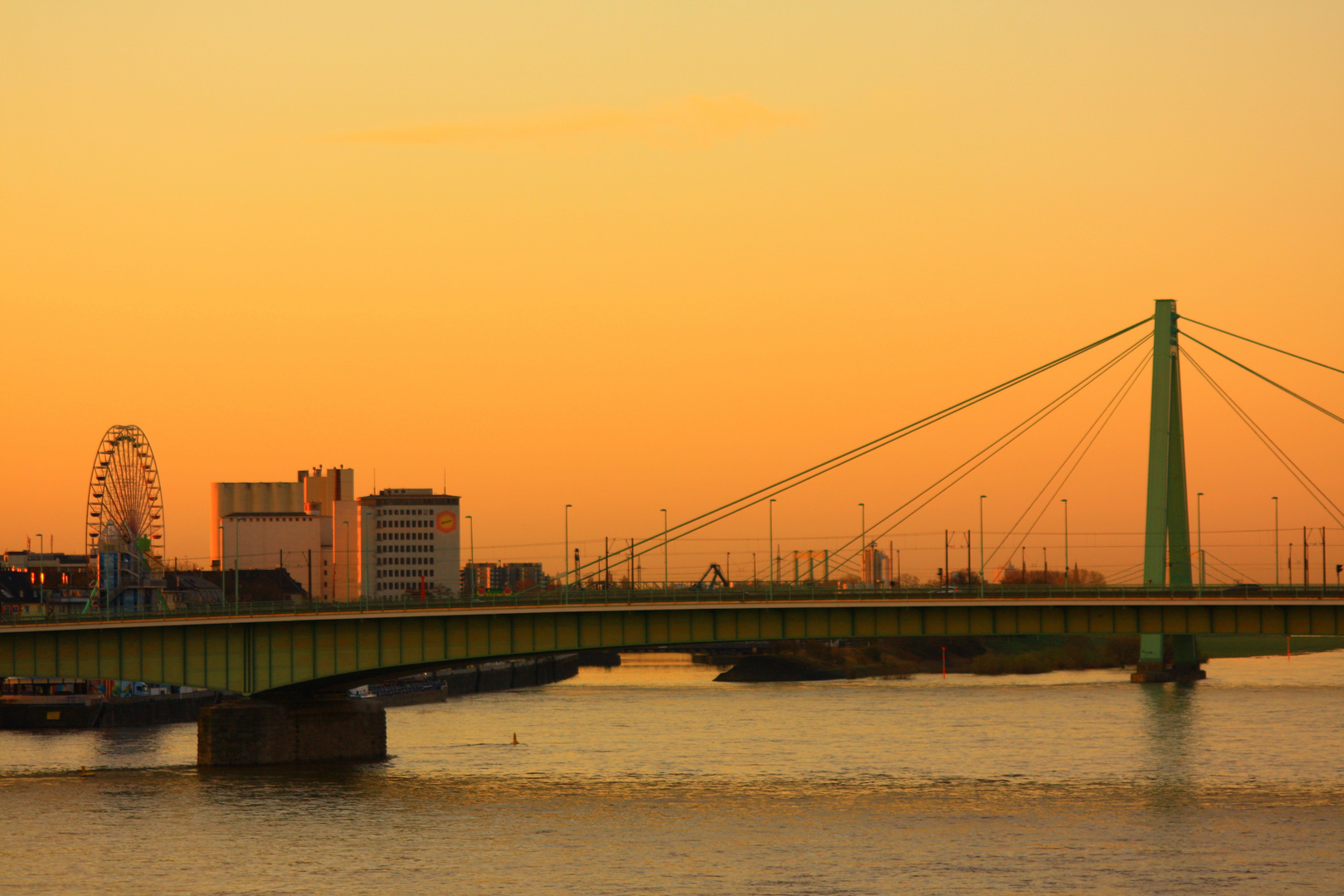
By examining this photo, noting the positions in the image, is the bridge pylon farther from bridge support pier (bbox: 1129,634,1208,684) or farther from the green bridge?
the green bridge

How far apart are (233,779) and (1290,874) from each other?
128 feet

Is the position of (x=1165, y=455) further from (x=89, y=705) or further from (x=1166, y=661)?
(x=89, y=705)

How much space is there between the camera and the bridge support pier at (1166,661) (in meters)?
115

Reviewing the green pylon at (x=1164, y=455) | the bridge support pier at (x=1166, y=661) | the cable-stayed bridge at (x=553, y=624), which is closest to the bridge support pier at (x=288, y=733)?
the cable-stayed bridge at (x=553, y=624)

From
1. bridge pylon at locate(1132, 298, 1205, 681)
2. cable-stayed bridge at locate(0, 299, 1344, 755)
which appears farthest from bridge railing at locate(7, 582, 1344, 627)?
bridge pylon at locate(1132, 298, 1205, 681)

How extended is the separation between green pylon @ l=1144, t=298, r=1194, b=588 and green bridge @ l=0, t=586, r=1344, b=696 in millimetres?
37700

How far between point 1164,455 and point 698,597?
47.7 m

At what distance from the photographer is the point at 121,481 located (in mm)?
115938

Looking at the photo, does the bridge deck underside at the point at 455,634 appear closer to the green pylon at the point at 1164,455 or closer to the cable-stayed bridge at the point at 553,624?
the cable-stayed bridge at the point at 553,624

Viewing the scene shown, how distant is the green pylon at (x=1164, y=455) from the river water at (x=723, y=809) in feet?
34.1

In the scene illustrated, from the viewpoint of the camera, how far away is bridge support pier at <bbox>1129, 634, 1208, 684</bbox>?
11462 centimetres

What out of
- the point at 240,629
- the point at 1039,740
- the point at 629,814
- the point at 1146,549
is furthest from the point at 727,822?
the point at 1146,549

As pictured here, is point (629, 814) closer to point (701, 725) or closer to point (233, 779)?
point (233, 779)

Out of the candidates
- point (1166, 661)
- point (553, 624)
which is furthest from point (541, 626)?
point (1166, 661)
